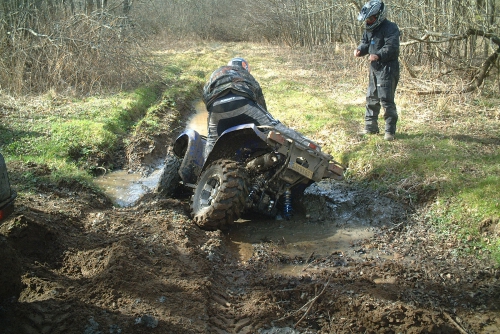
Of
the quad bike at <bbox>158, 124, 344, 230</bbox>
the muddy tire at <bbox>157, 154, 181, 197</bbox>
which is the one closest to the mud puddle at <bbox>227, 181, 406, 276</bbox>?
the quad bike at <bbox>158, 124, 344, 230</bbox>

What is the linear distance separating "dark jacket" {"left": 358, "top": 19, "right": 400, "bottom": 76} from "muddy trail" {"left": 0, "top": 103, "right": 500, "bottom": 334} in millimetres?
2346

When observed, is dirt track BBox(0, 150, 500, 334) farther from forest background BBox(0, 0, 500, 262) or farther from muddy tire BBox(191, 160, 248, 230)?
forest background BBox(0, 0, 500, 262)

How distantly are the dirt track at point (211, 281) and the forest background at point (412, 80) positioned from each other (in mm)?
694

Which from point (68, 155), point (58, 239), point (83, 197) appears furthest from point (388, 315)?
point (68, 155)

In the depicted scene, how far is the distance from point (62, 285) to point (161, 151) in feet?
18.6

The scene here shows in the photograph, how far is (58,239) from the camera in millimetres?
4406

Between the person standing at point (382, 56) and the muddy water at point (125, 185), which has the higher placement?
the person standing at point (382, 56)

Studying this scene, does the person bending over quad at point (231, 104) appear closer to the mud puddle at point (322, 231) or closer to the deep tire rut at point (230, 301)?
the mud puddle at point (322, 231)

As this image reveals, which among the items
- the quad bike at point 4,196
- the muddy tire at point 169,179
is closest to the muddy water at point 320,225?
the muddy tire at point 169,179

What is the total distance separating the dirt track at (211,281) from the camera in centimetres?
327

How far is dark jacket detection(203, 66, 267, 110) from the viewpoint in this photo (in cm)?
540

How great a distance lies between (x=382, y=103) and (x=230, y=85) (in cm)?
304

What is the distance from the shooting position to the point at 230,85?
539 centimetres

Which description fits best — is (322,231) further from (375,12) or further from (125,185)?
(375,12)
